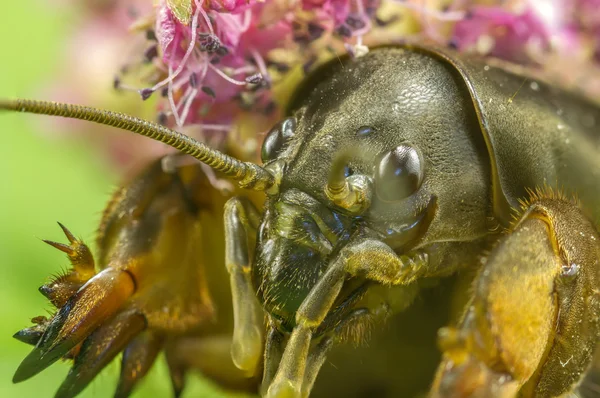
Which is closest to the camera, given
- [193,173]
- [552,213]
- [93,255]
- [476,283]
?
[476,283]

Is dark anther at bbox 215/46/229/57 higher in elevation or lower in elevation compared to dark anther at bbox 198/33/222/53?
lower

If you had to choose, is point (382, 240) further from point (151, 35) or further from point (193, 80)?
point (151, 35)

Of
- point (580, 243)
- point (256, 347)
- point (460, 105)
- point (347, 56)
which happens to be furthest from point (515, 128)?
point (256, 347)

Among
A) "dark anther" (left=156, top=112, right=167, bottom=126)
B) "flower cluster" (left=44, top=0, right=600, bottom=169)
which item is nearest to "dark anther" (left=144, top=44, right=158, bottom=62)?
"flower cluster" (left=44, top=0, right=600, bottom=169)

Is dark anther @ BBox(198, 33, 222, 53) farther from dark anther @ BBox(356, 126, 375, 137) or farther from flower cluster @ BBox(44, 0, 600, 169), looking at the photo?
dark anther @ BBox(356, 126, 375, 137)

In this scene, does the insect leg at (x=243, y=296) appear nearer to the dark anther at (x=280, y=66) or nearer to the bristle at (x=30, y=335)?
the bristle at (x=30, y=335)

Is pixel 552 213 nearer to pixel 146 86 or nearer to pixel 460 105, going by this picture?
pixel 460 105

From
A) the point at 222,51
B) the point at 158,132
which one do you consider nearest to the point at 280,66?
the point at 222,51

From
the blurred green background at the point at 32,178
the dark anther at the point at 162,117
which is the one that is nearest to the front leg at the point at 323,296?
the dark anther at the point at 162,117
